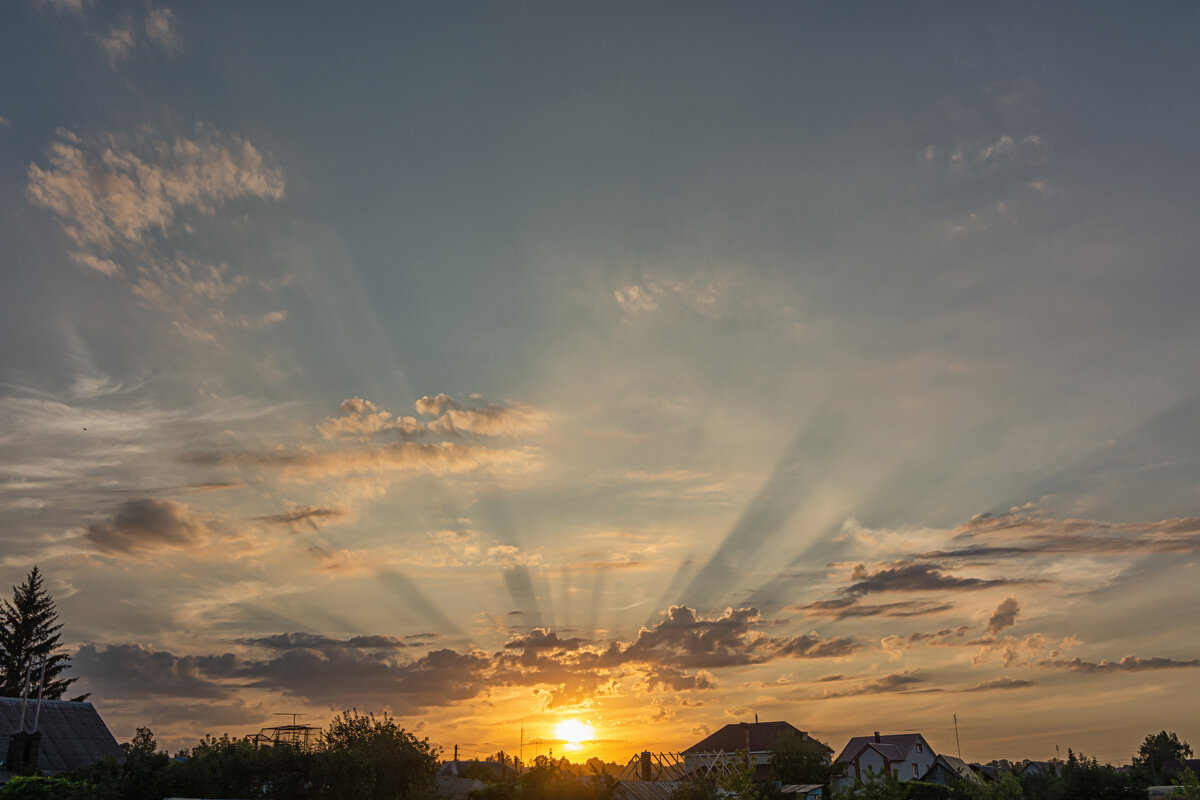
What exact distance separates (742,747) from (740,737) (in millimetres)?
4659

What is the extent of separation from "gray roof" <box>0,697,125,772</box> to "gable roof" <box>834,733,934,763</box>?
90.3 metres

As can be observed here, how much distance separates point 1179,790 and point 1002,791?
1757 cm

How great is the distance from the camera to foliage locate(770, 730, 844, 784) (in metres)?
112

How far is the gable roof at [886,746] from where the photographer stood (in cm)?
11994

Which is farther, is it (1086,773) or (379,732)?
(1086,773)

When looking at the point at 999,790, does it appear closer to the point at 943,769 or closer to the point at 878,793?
the point at 878,793

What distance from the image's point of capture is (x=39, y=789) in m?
51.2

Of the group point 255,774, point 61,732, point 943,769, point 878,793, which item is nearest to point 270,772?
point 255,774

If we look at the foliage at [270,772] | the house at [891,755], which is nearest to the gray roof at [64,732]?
the foliage at [270,772]

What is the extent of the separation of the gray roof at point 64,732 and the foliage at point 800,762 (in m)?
78.7

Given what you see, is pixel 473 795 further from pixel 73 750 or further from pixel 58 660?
pixel 58 660

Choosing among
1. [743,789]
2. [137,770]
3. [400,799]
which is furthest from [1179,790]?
[137,770]

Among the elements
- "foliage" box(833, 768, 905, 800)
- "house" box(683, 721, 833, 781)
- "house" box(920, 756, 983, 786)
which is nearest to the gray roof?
"foliage" box(833, 768, 905, 800)

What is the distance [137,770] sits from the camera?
57781 millimetres
